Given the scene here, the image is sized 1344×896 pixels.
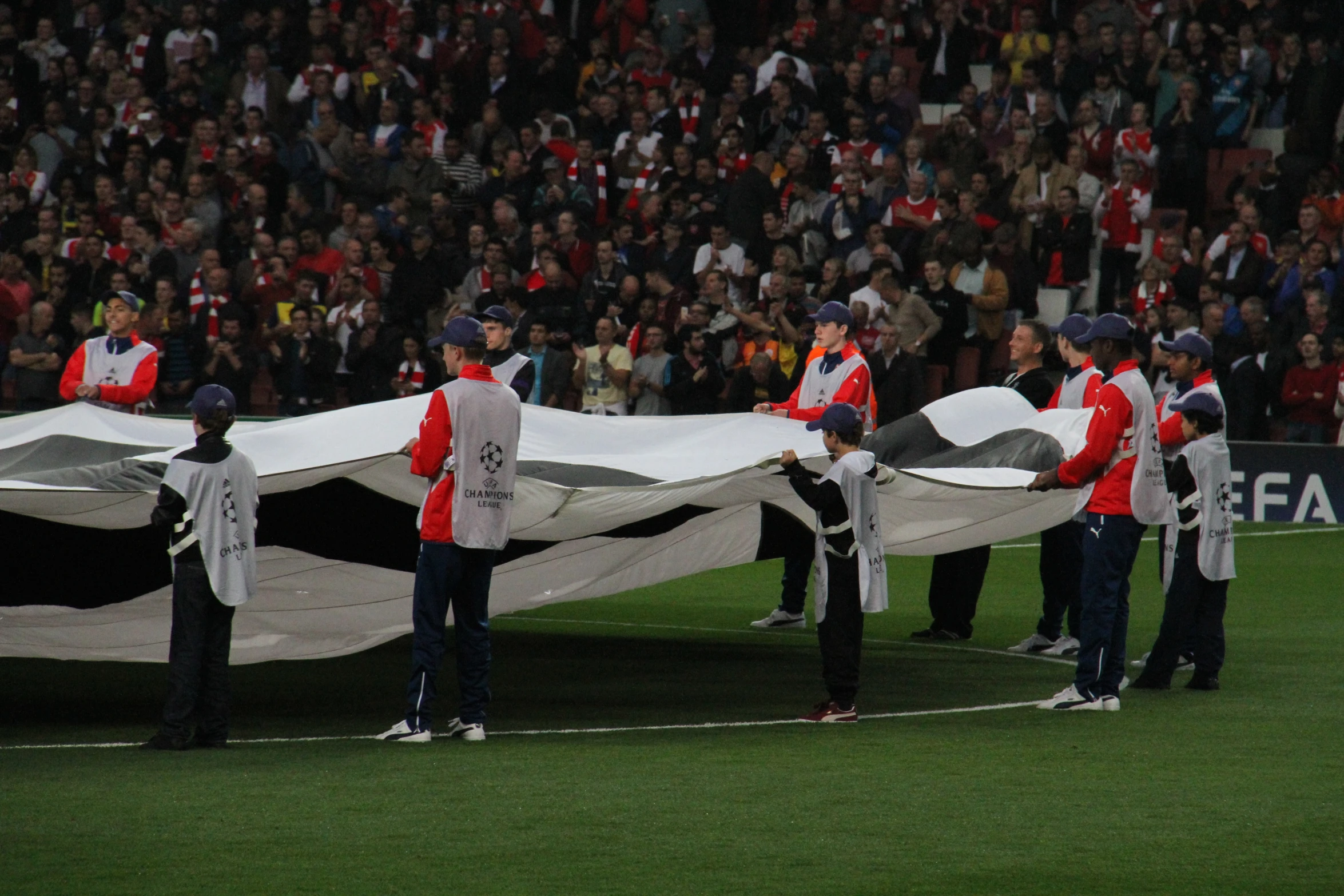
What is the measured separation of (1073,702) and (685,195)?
11838 millimetres

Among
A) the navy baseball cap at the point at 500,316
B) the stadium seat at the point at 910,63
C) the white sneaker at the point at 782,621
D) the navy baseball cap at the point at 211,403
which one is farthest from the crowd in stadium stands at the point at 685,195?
the navy baseball cap at the point at 211,403

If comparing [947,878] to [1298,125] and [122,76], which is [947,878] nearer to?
[1298,125]

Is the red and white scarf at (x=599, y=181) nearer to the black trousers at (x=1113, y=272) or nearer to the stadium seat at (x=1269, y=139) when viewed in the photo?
the black trousers at (x=1113, y=272)

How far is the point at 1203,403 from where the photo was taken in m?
9.55

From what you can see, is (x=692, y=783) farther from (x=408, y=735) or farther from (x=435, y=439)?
(x=435, y=439)

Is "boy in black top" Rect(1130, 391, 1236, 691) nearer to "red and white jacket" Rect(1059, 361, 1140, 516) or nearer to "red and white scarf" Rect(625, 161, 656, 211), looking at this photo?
"red and white jacket" Rect(1059, 361, 1140, 516)

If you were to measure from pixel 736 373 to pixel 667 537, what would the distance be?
759 cm

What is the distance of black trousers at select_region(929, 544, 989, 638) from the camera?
11.9 meters

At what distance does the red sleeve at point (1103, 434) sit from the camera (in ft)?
28.5

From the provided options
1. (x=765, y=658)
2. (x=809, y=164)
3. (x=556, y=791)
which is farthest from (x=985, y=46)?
(x=556, y=791)

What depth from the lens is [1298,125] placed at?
1975 cm

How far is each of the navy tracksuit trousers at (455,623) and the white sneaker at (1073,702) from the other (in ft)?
9.51

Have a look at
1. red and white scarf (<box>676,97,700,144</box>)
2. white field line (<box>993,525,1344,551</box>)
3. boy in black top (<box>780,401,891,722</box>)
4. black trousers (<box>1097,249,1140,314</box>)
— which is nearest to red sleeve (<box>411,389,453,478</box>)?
boy in black top (<box>780,401,891,722</box>)

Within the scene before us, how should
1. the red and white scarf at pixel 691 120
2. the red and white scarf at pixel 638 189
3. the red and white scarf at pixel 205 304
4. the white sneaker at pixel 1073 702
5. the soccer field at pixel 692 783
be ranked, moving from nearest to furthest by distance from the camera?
the soccer field at pixel 692 783, the white sneaker at pixel 1073 702, the red and white scarf at pixel 205 304, the red and white scarf at pixel 638 189, the red and white scarf at pixel 691 120
